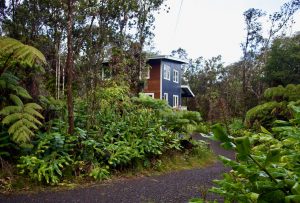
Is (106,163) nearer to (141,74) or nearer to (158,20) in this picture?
(141,74)

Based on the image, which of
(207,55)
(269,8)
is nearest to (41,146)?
(269,8)

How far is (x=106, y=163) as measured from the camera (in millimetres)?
6992

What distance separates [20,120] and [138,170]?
2959mm

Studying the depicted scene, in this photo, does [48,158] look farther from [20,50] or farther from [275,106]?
[275,106]

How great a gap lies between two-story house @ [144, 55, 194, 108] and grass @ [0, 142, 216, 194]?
1391 centimetres

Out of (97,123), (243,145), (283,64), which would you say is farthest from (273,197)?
(283,64)

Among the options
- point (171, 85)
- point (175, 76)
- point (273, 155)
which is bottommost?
point (273, 155)

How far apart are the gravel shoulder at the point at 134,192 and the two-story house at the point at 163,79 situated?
1699cm

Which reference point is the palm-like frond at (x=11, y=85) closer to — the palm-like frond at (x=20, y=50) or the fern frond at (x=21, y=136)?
the palm-like frond at (x=20, y=50)

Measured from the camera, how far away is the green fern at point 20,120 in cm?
554

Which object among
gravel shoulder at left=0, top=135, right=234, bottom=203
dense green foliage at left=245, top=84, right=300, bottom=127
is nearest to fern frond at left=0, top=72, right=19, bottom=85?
gravel shoulder at left=0, top=135, right=234, bottom=203

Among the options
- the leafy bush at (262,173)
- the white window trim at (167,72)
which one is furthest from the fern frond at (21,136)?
the white window trim at (167,72)

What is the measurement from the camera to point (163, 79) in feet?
81.4

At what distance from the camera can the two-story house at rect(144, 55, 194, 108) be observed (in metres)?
24.5
